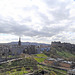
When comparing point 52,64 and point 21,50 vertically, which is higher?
point 21,50

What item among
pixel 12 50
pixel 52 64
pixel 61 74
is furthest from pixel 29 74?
pixel 12 50

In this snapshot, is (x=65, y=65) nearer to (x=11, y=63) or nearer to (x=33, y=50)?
(x=11, y=63)

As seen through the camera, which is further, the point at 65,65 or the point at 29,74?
the point at 65,65

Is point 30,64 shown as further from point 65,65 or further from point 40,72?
point 65,65

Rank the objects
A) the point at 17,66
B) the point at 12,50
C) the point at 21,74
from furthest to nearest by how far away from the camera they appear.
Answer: the point at 12,50 → the point at 17,66 → the point at 21,74

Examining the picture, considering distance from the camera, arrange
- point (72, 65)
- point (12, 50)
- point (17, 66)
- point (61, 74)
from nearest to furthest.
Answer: point (61, 74) < point (17, 66) < point (72, 65) < point (12, 50)

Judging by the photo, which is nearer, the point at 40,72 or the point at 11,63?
the point at 40,72

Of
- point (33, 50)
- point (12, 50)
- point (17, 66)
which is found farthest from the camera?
point (33, 50)

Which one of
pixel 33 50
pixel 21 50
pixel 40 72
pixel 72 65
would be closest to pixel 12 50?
pixel 21 50

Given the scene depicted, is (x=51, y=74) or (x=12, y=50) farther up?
(x=12, y=50)
